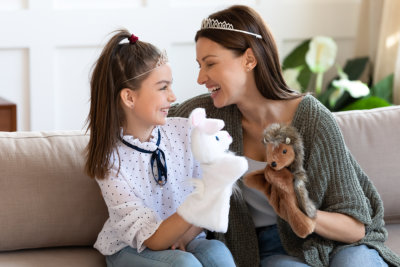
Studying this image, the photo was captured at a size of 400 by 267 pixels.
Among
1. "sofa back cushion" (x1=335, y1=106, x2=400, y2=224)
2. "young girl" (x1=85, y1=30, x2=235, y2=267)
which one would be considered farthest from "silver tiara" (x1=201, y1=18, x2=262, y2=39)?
"sofa back cushion" (x1=335, y1=106, x2=400, y2=224)

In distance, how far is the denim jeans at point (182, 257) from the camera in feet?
5.44

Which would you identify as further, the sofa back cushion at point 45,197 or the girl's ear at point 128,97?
the sofa back cushion at point 45,197

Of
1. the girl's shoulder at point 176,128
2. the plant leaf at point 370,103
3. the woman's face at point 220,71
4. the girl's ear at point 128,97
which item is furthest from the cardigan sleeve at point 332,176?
the plant leaf at point 370,103

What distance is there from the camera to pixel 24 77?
130 inches

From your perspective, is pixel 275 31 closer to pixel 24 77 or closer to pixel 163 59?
pixel 24 77

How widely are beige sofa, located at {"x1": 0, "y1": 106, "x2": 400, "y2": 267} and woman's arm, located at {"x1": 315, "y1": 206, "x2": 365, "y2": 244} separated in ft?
0.90

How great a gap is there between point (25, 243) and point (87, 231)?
0.18m

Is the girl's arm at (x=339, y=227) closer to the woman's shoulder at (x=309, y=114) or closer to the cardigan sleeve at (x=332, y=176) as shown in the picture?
the cardigan sleeve at (x=332, y=176)

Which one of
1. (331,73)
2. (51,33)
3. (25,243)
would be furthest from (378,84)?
(25,243)

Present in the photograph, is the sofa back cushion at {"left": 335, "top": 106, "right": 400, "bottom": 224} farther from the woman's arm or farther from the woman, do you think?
the woman's arm

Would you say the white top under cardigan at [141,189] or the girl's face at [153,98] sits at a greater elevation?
the girl's face at [153,98]

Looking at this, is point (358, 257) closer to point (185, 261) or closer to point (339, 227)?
point (339, 227)

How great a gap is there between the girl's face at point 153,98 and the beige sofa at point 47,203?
0.32 metres

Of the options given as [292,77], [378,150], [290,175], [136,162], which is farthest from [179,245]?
[292,77]
